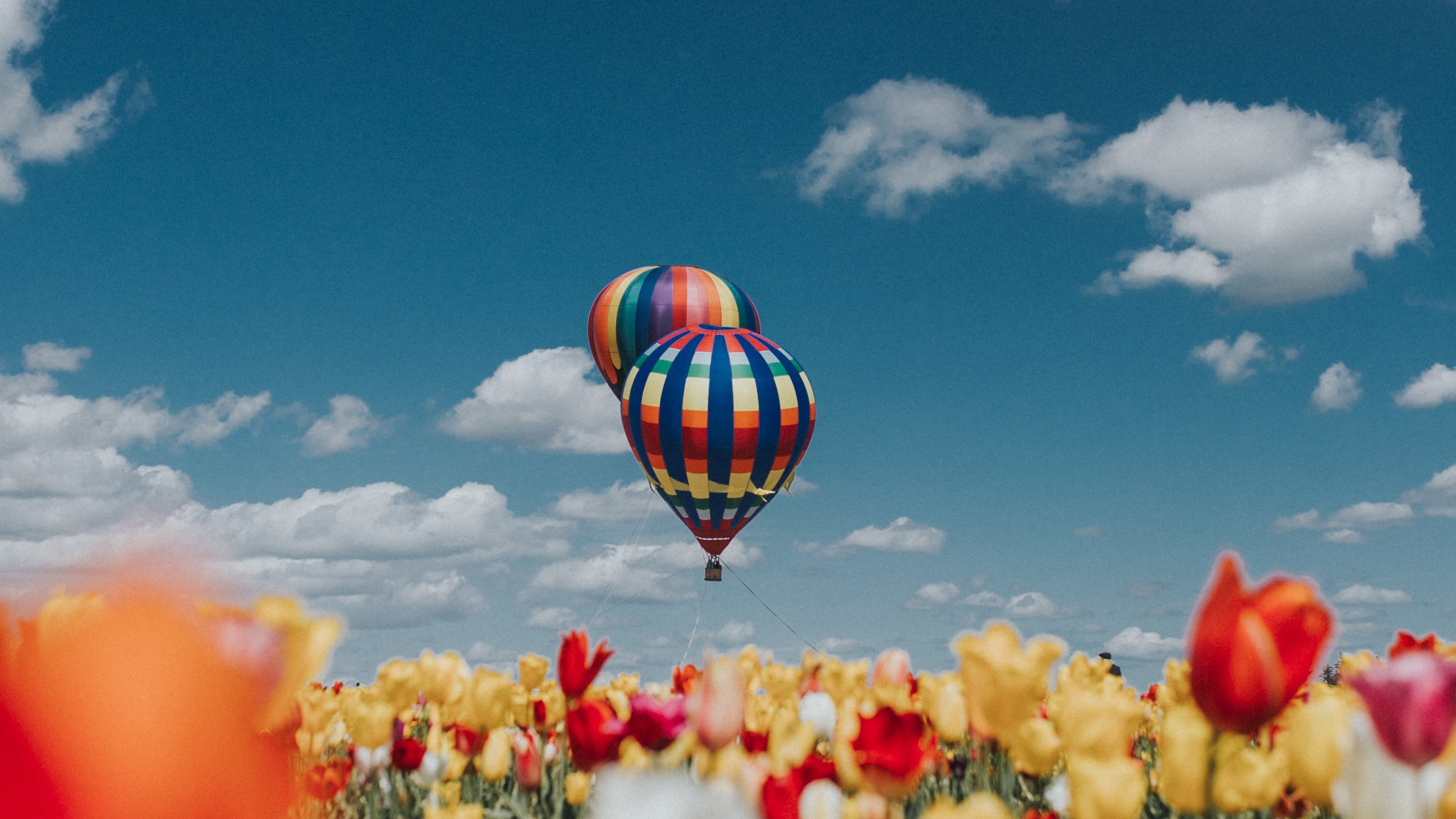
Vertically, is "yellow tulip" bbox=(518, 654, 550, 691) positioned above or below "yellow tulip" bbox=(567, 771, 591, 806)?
above

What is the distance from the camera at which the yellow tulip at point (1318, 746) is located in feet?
6.77

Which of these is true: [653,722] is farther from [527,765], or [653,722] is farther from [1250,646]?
[1250,646]

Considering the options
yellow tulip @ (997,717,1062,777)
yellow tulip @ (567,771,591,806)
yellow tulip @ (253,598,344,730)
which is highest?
yellow tulip @ (253,598,344,730)

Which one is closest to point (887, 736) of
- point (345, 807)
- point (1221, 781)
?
point (1221, 781)

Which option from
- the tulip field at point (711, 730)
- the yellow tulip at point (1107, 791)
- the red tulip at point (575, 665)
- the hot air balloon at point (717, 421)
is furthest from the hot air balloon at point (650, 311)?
the yellow tulip at point (1107, 791)

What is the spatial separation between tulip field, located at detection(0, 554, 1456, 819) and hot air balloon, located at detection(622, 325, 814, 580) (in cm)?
1710

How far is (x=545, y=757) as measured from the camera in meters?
3.27

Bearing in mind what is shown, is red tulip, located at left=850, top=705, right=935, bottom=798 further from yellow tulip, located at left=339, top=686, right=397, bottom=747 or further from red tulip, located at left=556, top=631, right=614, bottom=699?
yellow tulip, located at left=339, top=686, right=397, bottom=747

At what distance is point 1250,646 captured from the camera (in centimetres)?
173

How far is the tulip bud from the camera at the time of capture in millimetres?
2139

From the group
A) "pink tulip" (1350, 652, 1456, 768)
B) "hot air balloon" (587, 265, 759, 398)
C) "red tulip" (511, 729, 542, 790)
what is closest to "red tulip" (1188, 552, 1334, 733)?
"pink tulip" (1350, 652, 1456, 768)

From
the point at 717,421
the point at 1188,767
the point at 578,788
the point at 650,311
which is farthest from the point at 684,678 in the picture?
the point at 650,311

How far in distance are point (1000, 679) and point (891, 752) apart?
1.89ft

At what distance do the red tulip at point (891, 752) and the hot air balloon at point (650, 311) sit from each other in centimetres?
2604
